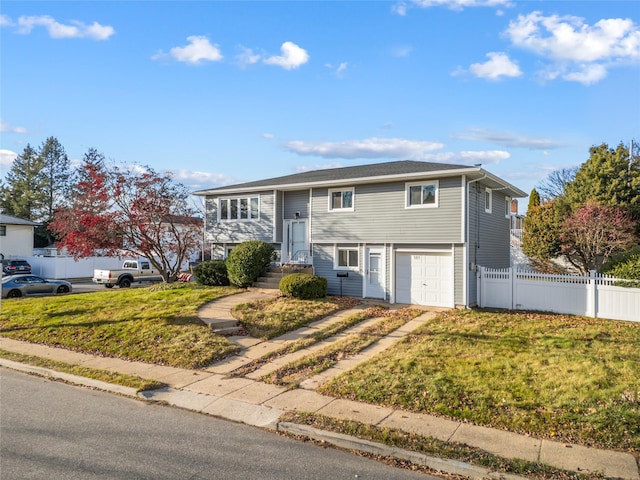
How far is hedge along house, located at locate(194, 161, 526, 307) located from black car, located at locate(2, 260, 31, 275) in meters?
22.0

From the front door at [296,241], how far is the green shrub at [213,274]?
300cm

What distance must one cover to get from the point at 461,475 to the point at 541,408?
2.47m

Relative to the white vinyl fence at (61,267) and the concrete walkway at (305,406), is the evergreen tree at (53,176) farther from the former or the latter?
the concrete walkway at (305,406)

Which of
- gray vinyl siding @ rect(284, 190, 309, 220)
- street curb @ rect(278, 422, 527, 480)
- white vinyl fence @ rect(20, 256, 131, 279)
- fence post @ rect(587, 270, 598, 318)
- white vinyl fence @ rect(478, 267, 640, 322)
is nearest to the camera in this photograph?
street curb @ rect(278, 422, 527, 480)

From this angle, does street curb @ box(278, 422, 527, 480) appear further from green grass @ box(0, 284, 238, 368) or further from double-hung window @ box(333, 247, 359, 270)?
double-hung window @ box(333, 247, 359, 270)

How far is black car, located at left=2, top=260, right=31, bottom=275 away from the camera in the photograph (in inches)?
1326

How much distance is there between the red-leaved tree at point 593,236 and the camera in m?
21.2

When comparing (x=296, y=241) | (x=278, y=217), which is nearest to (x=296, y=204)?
(x=278, y=217)

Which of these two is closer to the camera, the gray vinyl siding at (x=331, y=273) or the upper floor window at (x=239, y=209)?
the gray vinyl siding at (x=331, y=273)

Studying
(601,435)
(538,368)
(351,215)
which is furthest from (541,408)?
(351,215)

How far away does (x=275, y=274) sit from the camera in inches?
777

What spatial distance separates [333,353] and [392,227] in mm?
8540

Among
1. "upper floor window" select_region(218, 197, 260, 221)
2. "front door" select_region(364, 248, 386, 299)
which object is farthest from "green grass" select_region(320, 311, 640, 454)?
"upper floor window" select_region(218, 197, 260, 221)

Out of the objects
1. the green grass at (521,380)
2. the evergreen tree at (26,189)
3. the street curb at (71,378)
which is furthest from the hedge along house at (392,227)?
the evergreen tree at (26,189)
